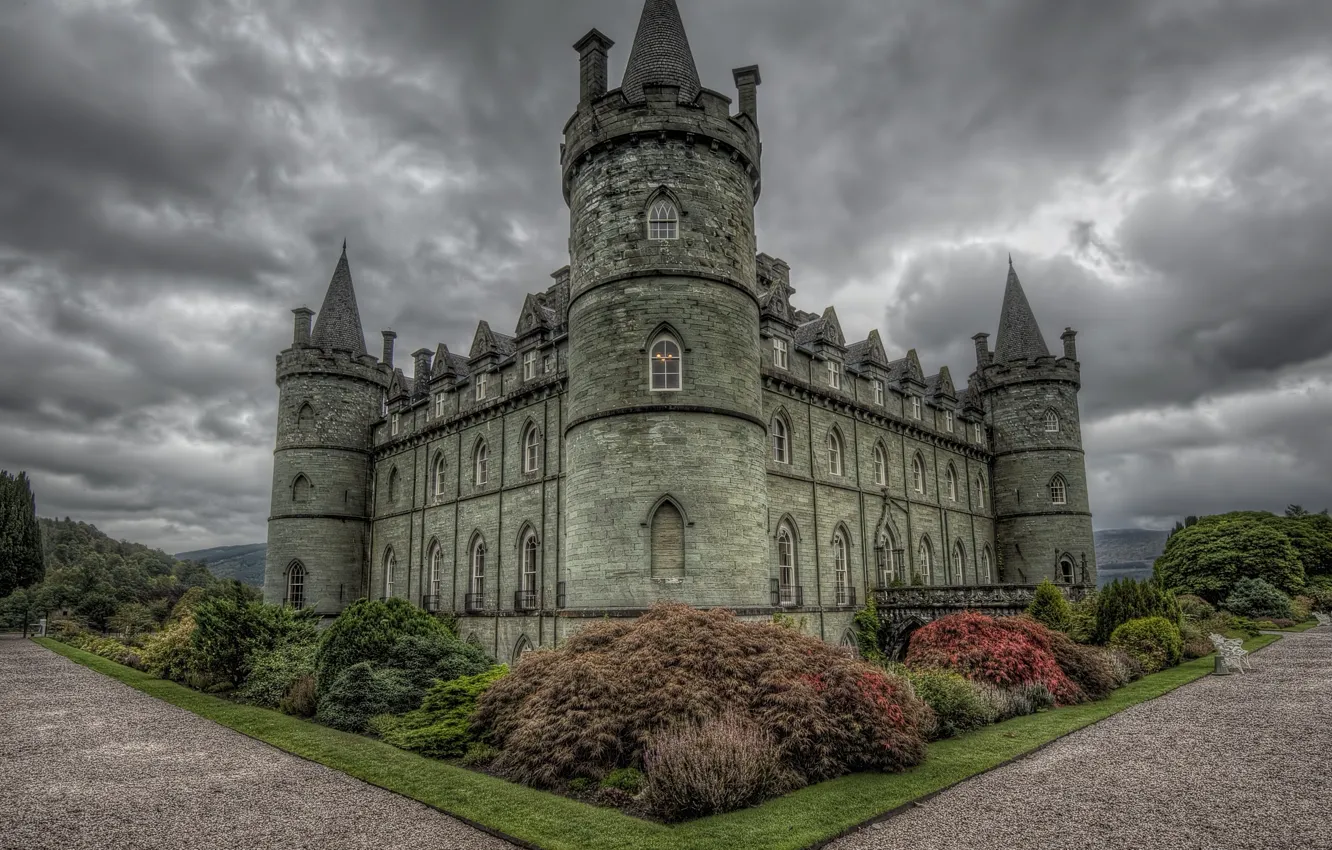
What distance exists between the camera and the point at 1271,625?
3603cm

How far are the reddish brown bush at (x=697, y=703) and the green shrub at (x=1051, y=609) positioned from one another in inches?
435

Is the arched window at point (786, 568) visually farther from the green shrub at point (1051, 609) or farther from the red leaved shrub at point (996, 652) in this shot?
the green shrub at point (1051, 609)

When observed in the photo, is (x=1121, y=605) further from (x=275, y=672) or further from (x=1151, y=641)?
(x=275, y=672)

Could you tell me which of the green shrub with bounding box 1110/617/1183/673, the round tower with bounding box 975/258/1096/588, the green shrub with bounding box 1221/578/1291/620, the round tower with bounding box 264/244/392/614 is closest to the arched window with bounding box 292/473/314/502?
the round tower with bounding box 264/244/392/614

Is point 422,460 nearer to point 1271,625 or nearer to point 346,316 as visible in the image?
point 346,316

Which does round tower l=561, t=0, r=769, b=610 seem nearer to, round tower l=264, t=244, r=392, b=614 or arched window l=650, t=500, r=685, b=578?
arched window l=650, t=500, r=685, b=578

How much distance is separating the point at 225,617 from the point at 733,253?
641 inches

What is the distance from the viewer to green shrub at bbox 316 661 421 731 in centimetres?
1520

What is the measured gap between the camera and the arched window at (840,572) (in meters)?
26.9

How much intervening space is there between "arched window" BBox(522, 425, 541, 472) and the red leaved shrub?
1400 cm

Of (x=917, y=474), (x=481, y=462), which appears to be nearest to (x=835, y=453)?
(x=917, y=474)

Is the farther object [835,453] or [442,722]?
[835,453]

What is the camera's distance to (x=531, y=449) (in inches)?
1075

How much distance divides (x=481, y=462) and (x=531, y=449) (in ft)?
11.8
